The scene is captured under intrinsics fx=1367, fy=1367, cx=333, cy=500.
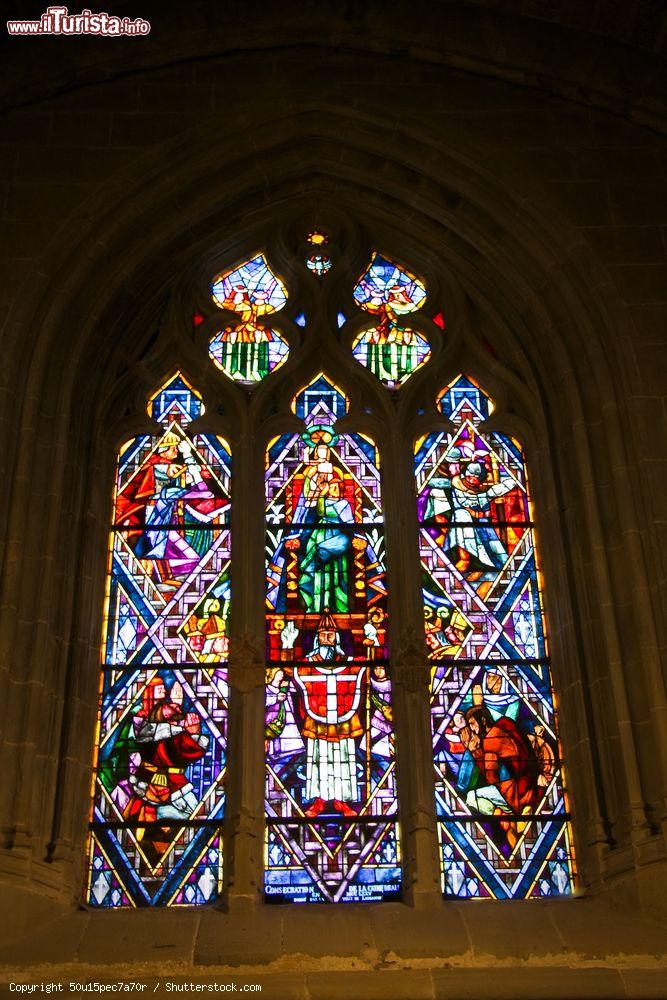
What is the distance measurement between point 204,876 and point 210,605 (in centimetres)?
160

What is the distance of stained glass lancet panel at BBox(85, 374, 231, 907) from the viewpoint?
23.5 feet

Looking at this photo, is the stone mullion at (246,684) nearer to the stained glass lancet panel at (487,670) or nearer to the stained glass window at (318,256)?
the stained glass lancet panel at (487,670)

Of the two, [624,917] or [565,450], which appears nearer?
[624,917]

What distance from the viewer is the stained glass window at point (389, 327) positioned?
8.87m

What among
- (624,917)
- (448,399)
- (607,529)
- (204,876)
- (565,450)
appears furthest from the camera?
(448,399)

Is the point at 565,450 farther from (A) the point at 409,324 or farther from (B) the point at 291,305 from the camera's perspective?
(B) the point at 291,305

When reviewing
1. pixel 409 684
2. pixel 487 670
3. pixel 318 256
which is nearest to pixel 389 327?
pixel 318 256

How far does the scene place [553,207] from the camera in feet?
28.6

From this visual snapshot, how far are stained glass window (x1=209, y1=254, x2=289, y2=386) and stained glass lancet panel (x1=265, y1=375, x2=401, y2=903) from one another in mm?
349

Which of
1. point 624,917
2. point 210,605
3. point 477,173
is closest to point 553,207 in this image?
point 477,173

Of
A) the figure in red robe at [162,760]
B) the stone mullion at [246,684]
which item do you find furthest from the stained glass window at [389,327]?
the figure in red robe at [162,760]
